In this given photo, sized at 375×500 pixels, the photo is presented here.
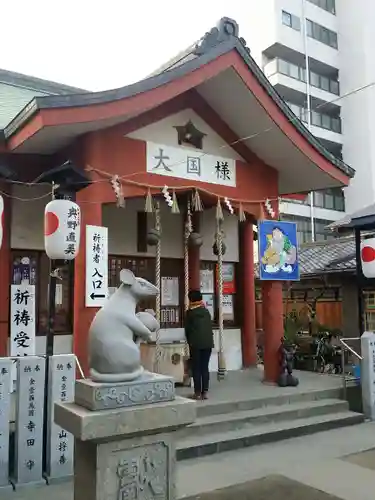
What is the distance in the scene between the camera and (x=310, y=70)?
116 feet

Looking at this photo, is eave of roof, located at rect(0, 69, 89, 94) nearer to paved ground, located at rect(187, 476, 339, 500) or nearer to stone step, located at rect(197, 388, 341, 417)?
stone step, located at rect(197, 388, 341, 417)

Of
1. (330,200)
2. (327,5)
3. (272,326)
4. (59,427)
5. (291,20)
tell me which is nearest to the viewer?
(59,427)

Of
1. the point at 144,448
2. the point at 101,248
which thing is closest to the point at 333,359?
the point at 101,248

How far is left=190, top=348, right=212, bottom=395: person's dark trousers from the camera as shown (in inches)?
320

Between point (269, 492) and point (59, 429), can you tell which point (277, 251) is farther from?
point (59, 429)

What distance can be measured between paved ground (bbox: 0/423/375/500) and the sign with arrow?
2.66 meters

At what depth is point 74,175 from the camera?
690 cm

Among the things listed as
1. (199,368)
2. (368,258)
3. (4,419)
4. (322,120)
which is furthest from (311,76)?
(4,419)

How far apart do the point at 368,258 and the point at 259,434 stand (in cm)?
548

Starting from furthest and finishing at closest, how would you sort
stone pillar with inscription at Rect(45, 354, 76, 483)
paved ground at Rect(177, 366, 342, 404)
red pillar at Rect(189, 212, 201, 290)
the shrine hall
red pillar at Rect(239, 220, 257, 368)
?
red pillar at Rect(239, 220, 257, 368) < red pillar at Rect(189, 212, 201, 290) < paved ground at Rect(177, 366, 342, 404) < the shrine hall < stone pillar with inscription at Rect(45, 354, 76, 483)

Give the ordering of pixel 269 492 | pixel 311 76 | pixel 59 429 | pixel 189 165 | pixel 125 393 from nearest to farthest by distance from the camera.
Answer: pixel 125 393, pixel 269 492, pixel 59 429, pixel 189 165, pixel 311 76

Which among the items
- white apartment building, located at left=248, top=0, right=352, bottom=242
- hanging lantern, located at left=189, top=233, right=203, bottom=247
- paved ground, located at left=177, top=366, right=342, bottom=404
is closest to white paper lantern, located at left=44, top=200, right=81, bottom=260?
paved ground, located at left=177, top=366, right=342, bottom=404

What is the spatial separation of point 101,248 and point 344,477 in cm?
454

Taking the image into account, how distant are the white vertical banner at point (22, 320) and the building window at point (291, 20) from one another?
31.3m
